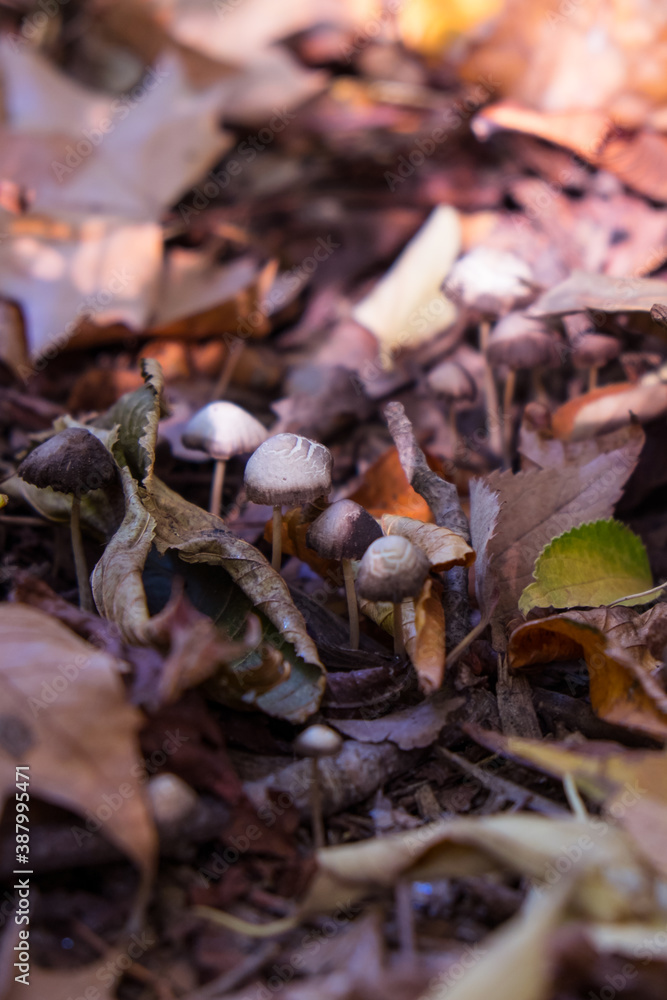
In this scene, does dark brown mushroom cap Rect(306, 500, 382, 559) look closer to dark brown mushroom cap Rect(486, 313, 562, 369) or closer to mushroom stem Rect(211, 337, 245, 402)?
dark brown mushroom cap Rect(486, 313, 562, 369)

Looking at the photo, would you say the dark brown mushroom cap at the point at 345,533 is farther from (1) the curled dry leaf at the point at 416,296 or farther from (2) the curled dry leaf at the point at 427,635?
(1) the curled dry leaf at the point at 416,296

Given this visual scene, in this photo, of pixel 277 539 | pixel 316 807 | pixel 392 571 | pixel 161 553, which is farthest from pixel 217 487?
pixel 316 807

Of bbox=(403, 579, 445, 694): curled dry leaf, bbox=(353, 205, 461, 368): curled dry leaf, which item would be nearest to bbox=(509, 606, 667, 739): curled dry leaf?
bbox=(403, 579, 445, 694): curled dry leaf

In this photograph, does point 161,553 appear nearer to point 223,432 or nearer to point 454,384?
point 223,432

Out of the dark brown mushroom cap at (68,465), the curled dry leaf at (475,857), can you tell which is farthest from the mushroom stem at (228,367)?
the curled dry leaf at (475,857)

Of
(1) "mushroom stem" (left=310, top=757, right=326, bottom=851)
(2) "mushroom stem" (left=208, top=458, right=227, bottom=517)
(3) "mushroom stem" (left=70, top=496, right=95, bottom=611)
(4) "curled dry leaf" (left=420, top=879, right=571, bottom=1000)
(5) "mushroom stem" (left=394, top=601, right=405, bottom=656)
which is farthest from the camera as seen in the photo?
(2) "mushroom stem" (left=208, top=458, right=227, bottom=517)

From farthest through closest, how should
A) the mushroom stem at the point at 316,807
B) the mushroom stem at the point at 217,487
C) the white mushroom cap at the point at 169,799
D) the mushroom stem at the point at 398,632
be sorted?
the mushroom stem at the point at 217,487 < the mushroom stem at the point at 398,632 < the mushroom stem at the point at 316,807 < the white mushroom cap at the point at 169,799
